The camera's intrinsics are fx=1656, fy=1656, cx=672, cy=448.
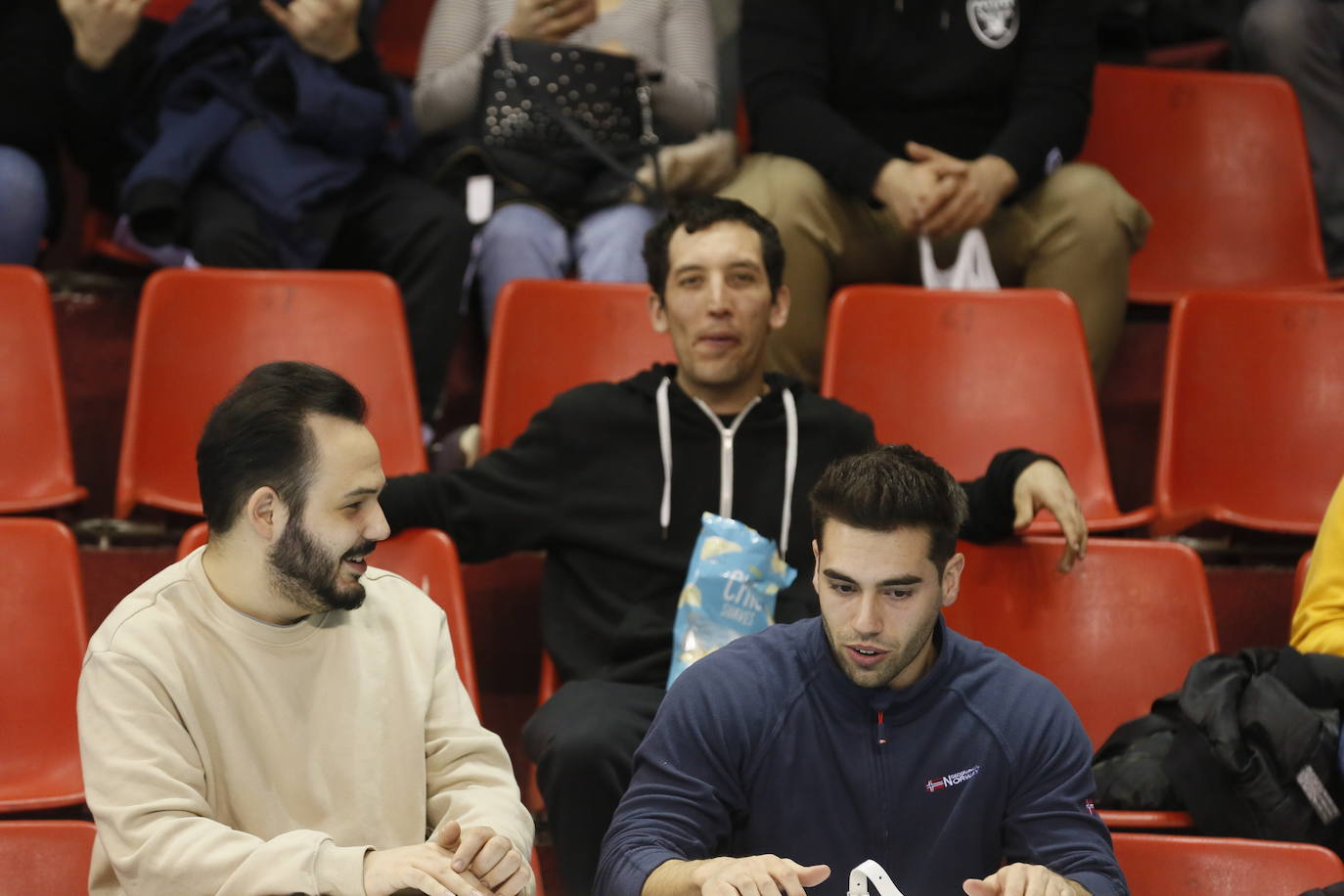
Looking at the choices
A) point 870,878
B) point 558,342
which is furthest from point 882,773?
point 558,342

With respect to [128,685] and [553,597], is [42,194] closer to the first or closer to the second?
[553,597]

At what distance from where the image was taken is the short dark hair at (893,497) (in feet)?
6.24

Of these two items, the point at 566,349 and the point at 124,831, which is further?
the point at 566,349

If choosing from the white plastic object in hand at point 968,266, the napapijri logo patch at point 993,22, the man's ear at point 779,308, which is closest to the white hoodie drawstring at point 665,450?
the man's ear at point 779,308

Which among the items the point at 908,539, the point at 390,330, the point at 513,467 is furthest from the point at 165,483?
the point at 908,539

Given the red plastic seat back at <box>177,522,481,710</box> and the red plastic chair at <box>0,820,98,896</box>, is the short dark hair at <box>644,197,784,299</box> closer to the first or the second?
the red plastic seat back at <box>177,522,481,710</box>

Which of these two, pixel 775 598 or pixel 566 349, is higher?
pixel 566 349

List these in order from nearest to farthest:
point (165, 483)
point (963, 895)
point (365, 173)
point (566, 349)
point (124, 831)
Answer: point (124, 831), point (963, 895), point (165, 483), point (566, 349), point (365, 173)

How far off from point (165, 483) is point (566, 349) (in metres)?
0.77

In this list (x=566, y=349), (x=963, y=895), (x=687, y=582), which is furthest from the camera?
(x=566, y=349)

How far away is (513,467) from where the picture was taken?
2654mm

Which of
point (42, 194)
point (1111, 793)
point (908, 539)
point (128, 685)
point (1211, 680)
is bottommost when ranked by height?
point (1111, 793)

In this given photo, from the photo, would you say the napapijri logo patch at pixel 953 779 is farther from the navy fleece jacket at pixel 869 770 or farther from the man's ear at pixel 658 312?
the man's ear at pixel 658 312

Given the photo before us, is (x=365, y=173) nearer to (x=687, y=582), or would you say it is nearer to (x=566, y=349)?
(x=566, y=349)
